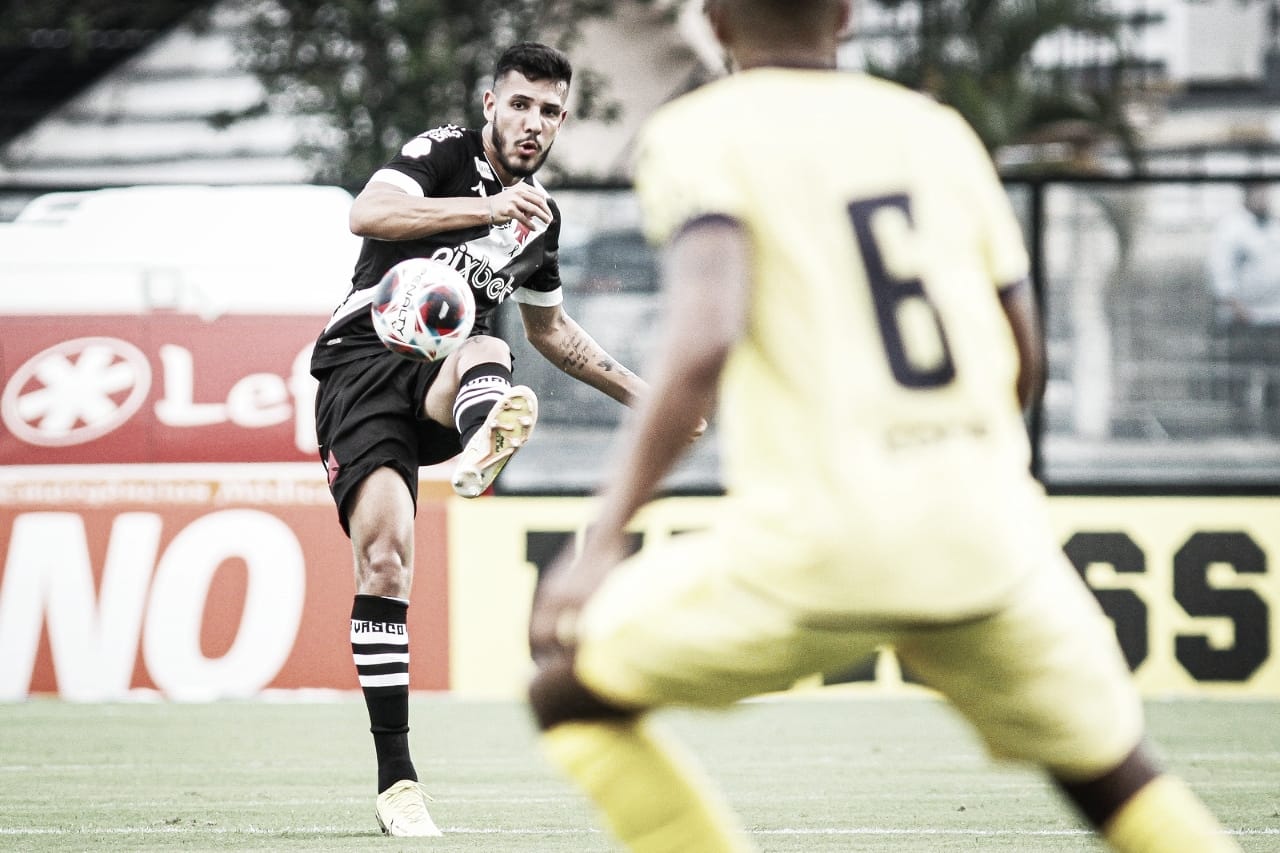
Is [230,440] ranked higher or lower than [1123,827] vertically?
lower

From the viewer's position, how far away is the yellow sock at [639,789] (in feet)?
8.96

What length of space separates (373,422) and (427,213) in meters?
0.65

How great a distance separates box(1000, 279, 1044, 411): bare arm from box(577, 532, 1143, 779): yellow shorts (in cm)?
38

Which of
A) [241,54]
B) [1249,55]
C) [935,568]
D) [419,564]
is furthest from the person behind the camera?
[1249,55]

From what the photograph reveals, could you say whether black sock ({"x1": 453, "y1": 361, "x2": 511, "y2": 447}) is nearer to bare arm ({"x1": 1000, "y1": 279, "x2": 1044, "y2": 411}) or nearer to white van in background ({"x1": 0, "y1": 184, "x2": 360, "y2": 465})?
bare arm ({"x1": 1000, "y1": 279, "x2": 1044, "y2": 411})

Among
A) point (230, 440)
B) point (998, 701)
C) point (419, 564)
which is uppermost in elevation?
point (998, 701)

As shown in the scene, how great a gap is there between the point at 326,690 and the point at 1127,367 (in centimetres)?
466

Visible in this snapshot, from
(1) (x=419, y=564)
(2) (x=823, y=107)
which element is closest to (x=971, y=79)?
(1) (x=419, y=564)

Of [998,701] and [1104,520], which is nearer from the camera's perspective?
[998,701]

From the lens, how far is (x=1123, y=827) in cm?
272

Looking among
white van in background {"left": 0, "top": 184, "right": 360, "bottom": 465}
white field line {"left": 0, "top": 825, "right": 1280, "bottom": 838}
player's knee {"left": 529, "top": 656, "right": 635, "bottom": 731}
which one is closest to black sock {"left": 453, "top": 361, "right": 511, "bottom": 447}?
white field line {"left": 0, "top": 825, "right": 1280, "bottom": 838}

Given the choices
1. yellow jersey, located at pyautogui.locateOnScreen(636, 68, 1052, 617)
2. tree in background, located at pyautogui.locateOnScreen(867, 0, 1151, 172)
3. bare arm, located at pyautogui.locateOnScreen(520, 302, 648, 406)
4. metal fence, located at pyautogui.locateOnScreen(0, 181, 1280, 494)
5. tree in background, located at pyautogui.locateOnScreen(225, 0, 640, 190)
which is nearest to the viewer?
yellow jersey, located at pyautogui.locateOnScreen(636, 68, 1052, 617)

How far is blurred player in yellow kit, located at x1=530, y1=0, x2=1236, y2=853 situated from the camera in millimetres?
2555

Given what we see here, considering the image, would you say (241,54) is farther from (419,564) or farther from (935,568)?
(935,568)
